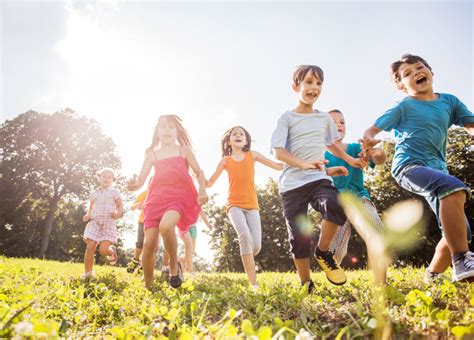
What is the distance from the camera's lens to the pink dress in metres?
4.54

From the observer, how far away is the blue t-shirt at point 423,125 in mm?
3607

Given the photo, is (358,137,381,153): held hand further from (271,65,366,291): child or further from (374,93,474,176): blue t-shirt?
(271,65,366,291): child

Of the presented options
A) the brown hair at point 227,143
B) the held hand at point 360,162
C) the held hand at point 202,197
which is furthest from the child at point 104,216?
the held hand at point 360,162

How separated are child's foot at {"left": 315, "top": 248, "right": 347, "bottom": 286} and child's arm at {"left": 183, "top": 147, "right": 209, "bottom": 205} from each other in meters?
1.79

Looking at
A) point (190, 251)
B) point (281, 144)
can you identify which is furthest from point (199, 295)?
point (190, 251)

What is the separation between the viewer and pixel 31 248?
3759 cm

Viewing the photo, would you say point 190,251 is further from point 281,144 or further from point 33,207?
point 33,207

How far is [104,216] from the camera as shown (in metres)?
7.19

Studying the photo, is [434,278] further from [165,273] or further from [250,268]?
[165,273]

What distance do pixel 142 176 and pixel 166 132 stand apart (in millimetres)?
775

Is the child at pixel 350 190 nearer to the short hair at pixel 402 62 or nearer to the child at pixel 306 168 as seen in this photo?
the child at pixel 306 168

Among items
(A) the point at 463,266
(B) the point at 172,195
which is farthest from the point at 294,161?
(A) the point at 463,266

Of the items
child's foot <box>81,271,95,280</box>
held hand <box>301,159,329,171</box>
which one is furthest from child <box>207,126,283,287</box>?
child's foot <box>81,271,95,280</box>

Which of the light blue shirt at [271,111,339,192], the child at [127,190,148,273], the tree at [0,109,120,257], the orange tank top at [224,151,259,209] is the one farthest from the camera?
the tree at [0,109,120,257]
